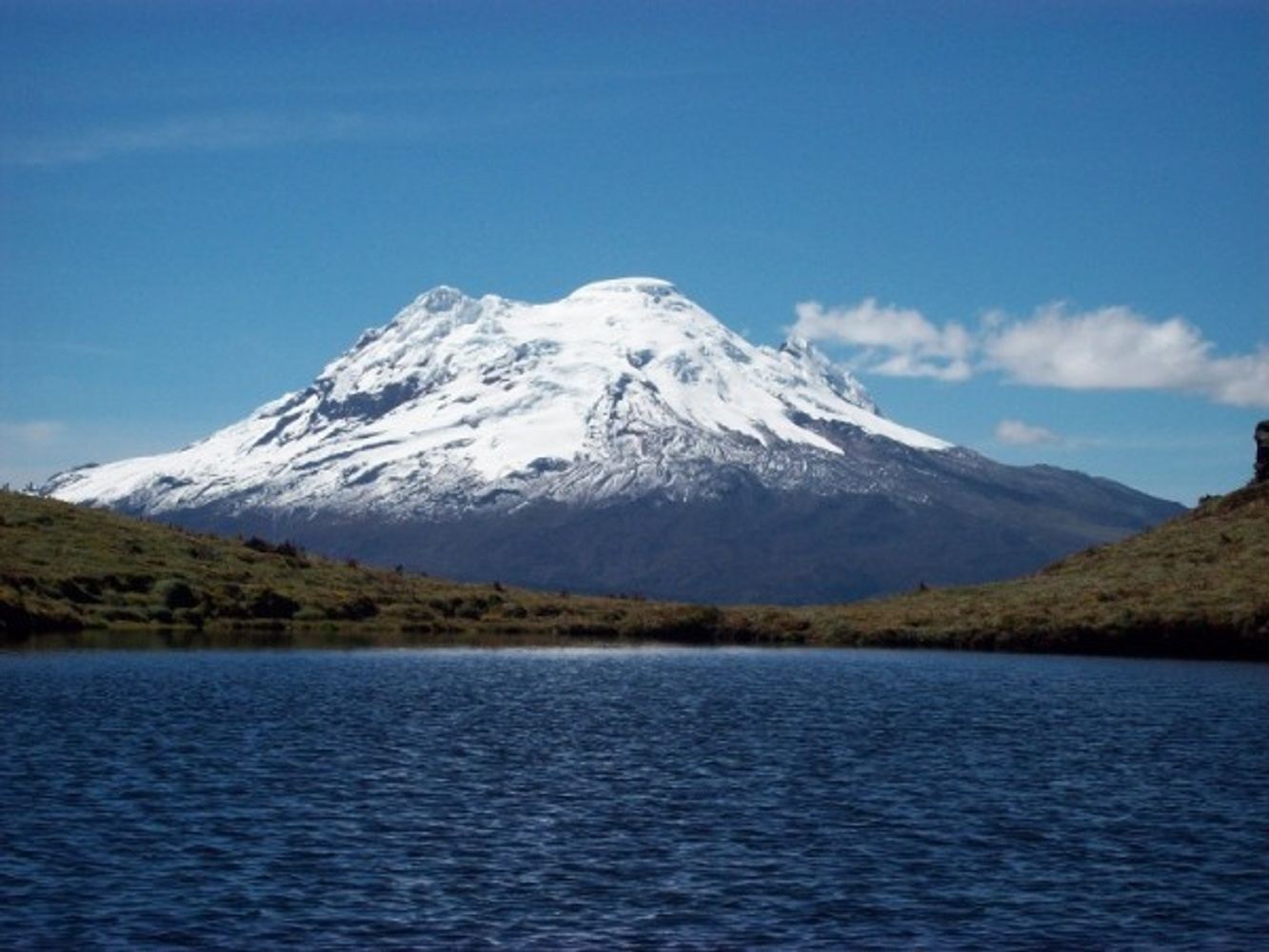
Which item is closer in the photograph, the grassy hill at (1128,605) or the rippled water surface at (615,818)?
the rippled water surface at (615,818)

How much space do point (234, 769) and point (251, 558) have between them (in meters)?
77.6

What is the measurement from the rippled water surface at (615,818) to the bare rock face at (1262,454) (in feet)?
213

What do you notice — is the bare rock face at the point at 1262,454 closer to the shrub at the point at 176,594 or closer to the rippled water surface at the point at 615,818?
the rippled water surface at the point at 615,818

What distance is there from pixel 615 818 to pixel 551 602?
300ft

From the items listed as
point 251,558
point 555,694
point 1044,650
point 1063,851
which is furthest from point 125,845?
point 251,558

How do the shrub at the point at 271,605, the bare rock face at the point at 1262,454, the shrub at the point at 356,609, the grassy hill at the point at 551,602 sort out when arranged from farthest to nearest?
the bare rock face at the point at 1262,454, the shrub at the point at 356,609, the shrub at the point at 271,605, the grassy hill at the point at 551,602

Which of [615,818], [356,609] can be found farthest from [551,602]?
[615,818]

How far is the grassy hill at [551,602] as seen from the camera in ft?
316

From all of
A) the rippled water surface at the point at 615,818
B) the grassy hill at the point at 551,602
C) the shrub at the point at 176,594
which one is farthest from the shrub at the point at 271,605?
the rippled water surface at the point at 615,818

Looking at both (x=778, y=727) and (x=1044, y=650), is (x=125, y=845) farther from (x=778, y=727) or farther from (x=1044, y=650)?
(x=1044, y=650)

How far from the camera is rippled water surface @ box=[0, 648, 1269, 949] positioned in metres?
28.9

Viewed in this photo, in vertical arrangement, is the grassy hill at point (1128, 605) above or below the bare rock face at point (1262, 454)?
below

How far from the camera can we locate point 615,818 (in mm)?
39281

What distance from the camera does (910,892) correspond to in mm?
31562
